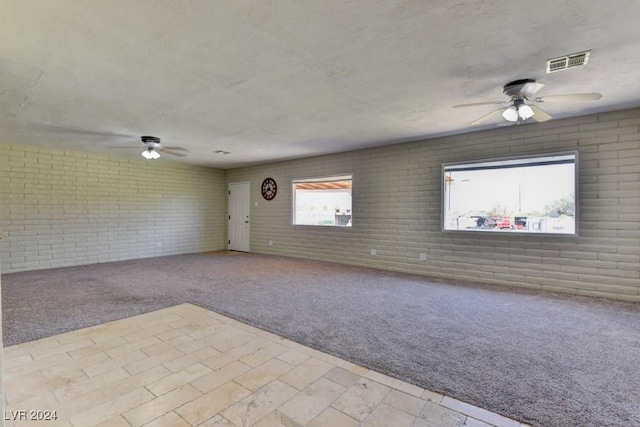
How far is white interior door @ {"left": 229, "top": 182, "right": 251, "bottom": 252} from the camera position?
862cm

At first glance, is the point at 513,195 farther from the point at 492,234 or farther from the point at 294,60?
the point at 294,60

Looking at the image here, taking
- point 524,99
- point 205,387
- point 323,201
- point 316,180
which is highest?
point 524,99

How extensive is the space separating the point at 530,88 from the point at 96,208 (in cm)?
778

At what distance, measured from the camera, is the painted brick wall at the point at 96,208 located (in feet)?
18.7

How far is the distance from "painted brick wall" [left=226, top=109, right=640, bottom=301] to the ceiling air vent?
2.02m

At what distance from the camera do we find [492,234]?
191 inches

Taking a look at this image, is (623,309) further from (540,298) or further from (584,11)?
(584,11)

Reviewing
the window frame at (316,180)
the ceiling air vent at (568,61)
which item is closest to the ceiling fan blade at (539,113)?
the ceiling air vent at (568,61)

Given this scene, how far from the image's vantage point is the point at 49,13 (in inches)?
→ 77.2

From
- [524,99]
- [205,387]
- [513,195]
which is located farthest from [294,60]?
[513,195]

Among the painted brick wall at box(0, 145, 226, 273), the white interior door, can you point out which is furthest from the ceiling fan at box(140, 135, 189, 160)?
the white interior door

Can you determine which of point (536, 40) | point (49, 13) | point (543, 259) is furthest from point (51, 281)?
point (543, 259)

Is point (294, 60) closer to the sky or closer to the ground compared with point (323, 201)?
closer to the sky

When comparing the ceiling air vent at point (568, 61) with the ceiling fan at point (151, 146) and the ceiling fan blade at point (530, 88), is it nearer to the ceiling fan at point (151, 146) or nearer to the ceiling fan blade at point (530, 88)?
the ceiling fan blade at point (530, 88)
